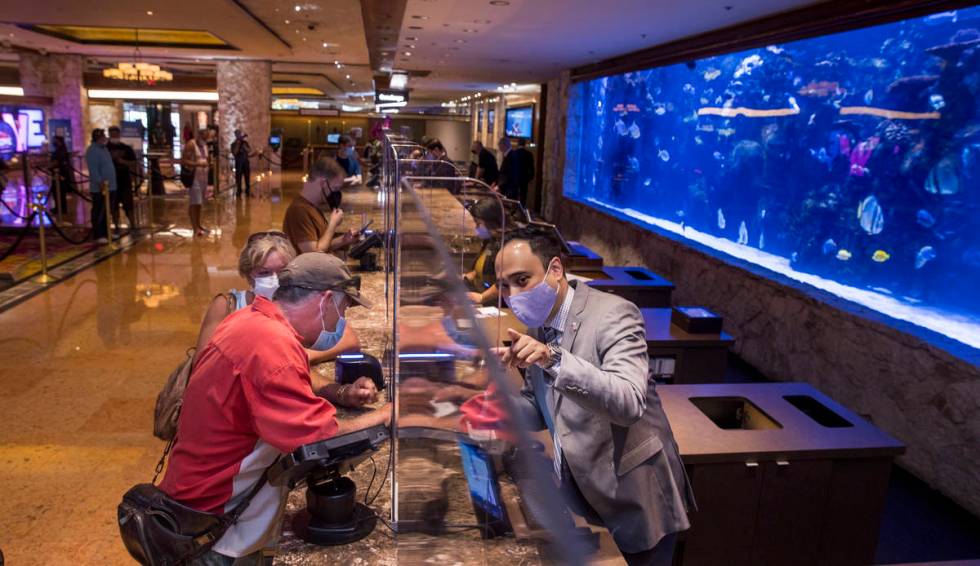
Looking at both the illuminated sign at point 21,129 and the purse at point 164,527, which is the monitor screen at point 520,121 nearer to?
the illuminated sign at point 21,129

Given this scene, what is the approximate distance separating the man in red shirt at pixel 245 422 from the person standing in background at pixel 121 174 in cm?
1036

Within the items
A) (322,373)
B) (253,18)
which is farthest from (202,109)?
(322,373)

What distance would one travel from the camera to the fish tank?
15.4 ft

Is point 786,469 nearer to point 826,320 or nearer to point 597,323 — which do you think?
point 597,323

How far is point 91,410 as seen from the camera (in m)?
4.35

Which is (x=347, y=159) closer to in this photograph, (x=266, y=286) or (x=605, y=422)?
(x=266, y=286)

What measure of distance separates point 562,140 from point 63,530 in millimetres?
11880

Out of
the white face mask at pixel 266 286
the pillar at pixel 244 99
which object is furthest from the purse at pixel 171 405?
the pillar at pixel 244 99

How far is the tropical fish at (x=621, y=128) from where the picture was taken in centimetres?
1202

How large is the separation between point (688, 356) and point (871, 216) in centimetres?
262

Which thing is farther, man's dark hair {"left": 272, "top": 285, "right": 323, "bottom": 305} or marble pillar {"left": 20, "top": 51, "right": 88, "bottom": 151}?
marble pillar {"left": 20, "top": 51, "right": 88, "bottom": 151}

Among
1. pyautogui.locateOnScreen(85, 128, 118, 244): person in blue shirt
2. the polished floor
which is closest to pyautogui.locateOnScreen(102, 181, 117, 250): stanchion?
pyautogui.locateOnScreen(85, 128, 118, 244): person in blue shirt

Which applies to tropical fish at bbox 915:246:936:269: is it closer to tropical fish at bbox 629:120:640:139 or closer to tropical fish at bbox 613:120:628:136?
tropical fish at bbox 629:120:640:139

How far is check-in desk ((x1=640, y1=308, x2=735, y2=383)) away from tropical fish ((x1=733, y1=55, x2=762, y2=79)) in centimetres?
465
